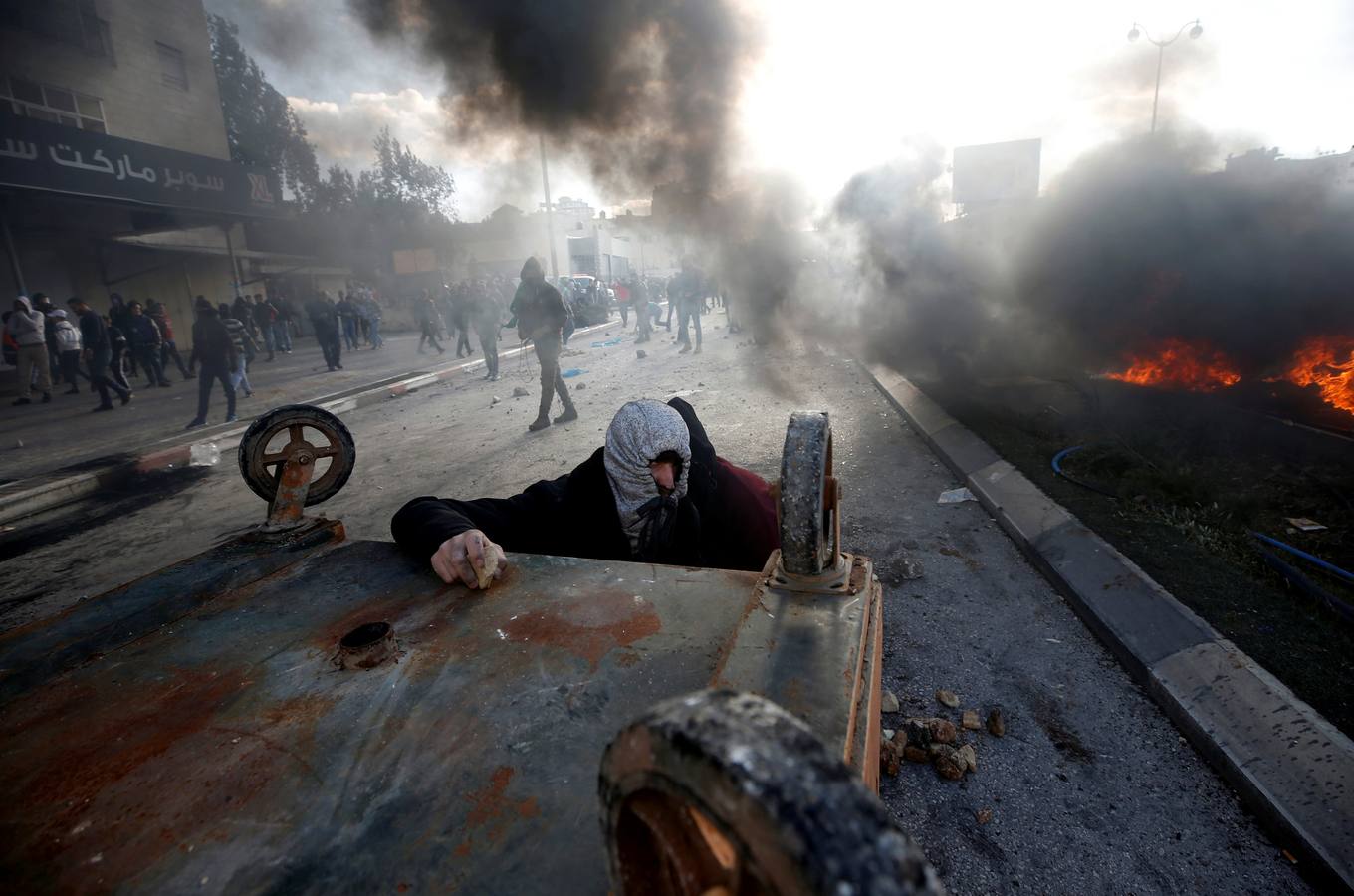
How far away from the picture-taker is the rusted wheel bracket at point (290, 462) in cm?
204

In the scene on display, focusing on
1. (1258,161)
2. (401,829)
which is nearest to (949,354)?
(1258,161)

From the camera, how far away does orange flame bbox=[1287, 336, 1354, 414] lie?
6.13m

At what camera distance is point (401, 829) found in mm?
945

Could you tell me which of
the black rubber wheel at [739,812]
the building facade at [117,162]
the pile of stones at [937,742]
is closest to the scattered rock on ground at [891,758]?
the pile of stones at [937,742]

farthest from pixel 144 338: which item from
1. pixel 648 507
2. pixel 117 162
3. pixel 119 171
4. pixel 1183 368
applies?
pixel 1183 368

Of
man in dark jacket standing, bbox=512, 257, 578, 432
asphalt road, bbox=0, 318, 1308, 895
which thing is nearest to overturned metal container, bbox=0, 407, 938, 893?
asphalt road, bbox=0, 318, 1308, 895

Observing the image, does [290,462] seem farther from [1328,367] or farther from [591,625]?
[1328,367]

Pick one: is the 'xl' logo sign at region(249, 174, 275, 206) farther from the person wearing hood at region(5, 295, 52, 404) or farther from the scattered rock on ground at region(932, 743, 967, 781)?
the scattered rock on ground at region(932, 743, 967, 781)

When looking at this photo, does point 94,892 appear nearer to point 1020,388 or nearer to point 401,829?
point 401,829

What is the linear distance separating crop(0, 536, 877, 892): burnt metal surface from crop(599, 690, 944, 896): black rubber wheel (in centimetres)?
23

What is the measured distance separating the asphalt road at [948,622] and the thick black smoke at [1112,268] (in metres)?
3.69

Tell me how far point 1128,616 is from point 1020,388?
6.25 m

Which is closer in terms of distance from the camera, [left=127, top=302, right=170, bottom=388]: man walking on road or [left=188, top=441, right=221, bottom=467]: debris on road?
[left=188, top=441, right=221, bottom=467]: debris on road

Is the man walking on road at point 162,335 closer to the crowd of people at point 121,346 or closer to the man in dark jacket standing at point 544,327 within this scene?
the crowd of people at point 121,346
